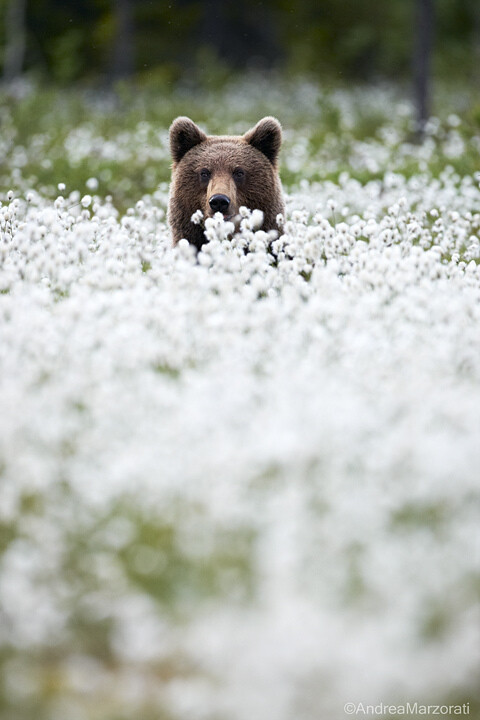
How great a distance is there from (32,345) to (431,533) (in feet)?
6.98

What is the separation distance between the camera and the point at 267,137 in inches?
275

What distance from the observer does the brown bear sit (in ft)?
21.9

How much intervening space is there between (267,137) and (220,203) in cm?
109

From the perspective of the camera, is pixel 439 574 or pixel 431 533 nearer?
pixel 439 574

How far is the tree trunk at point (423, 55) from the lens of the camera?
15406mm

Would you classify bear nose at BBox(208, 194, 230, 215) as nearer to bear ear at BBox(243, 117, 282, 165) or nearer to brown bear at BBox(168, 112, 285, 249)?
brown bear at BBox(168, 112, 285, 249)

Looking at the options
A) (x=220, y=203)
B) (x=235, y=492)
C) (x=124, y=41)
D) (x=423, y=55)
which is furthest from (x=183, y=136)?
(x=124, y=41)

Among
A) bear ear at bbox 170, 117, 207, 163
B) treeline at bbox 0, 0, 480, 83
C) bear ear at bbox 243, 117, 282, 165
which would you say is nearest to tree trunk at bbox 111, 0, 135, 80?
treeline at bbox 0, 0, 480, 83

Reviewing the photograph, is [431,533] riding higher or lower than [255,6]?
lower

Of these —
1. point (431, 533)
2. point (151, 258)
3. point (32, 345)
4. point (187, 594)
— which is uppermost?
point (151, 258)

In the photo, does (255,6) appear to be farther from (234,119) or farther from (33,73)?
(234,119)

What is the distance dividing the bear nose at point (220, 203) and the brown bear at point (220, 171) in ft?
0.63

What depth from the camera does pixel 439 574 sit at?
287 centimetres

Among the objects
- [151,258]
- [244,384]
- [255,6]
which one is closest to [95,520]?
[244,384]
